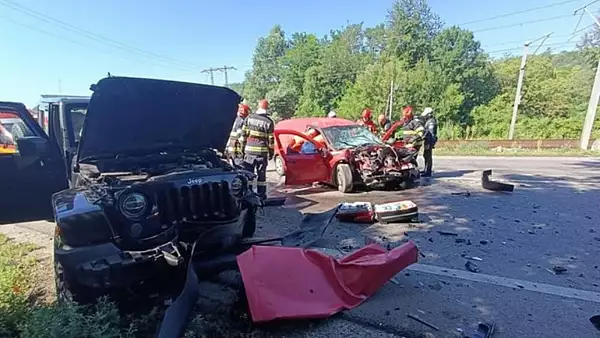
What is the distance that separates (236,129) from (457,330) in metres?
5.65

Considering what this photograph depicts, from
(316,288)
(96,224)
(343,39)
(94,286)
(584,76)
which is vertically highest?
(343,39)

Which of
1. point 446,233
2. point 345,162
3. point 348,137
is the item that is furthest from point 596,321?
point 348,137

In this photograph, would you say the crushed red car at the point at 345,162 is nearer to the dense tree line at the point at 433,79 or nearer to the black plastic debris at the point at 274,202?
the black plastic debris at the point at 274,202

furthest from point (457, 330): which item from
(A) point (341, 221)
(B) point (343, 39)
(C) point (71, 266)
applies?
(B) point (343, 39)

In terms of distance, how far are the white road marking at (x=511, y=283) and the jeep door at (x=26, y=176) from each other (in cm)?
416

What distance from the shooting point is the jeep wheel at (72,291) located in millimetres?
2514

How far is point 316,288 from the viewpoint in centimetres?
288

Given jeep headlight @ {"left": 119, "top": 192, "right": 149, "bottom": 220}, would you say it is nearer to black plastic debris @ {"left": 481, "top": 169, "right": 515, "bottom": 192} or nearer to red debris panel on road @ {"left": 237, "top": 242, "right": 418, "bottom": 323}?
red debris panel on road @ {"left": 237, "top": 242, "right": 418, "bottom": 323}

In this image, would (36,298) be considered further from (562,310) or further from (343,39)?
(343,39)

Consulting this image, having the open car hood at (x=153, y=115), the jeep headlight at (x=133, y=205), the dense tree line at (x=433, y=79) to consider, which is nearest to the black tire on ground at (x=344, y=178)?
the open car hood at (x=153, y=115)

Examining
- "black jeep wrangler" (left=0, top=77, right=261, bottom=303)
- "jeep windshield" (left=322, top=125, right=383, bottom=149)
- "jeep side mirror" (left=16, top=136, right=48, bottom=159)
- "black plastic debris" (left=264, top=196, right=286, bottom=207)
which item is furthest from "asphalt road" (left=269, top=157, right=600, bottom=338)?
"jeep side mirror" (left=16, top=136, right=48, bottom=159)

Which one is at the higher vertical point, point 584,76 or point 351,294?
point 584,76

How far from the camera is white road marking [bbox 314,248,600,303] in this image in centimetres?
331

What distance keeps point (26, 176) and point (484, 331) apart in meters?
4.84
